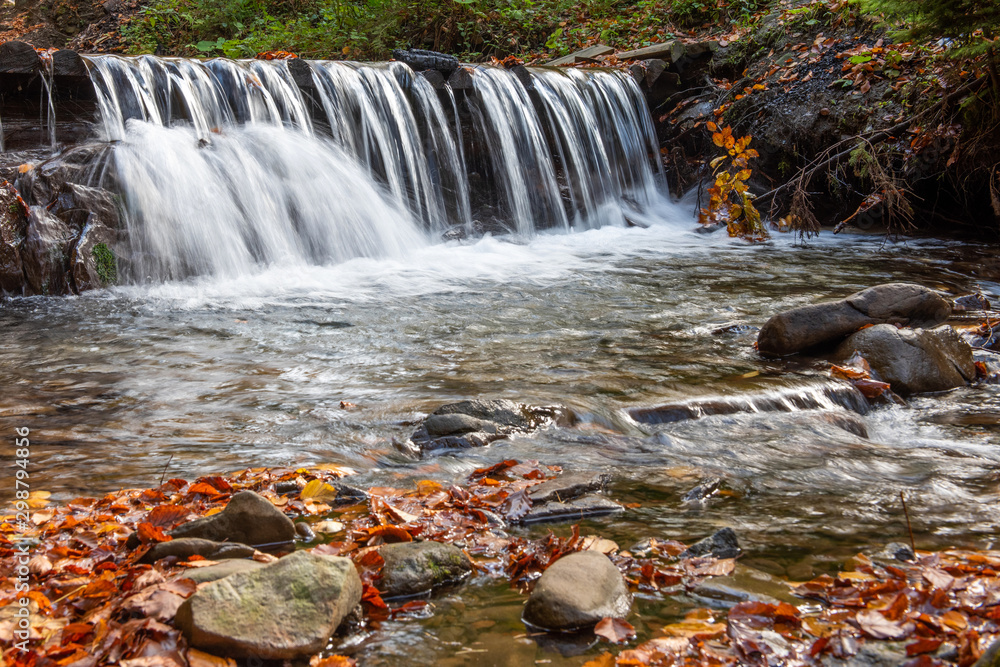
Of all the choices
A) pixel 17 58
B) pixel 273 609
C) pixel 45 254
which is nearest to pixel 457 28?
pixel 17 58

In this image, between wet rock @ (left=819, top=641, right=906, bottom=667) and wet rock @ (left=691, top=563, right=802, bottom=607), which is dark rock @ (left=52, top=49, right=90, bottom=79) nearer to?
wet rock @ (left=691, top=563, right=802, bottom=607)

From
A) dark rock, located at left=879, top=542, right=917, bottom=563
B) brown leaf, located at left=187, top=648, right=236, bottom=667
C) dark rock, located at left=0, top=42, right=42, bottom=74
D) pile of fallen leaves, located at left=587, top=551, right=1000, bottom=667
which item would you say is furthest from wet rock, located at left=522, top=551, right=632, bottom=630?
dark rock, located at left=0, top=42, right=42, bottom=74

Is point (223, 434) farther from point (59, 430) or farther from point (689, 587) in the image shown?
point (689, 587)

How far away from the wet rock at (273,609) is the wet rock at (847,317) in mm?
4074

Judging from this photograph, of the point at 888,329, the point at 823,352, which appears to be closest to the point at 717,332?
the point at 823,352

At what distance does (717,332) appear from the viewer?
595 cm

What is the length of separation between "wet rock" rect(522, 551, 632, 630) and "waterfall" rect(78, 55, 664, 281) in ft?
23.0

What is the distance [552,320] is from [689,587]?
14.2ft

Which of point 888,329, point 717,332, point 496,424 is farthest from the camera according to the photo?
point 717,332

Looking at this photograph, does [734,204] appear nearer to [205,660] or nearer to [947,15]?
[947,15]

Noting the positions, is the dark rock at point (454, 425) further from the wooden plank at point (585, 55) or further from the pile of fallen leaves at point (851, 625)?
the wooden plank at point (585, 55)

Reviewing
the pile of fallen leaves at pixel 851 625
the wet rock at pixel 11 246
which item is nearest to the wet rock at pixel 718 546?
the pile of fallen leaves at pixel 851 625

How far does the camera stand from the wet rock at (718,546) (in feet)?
8.04

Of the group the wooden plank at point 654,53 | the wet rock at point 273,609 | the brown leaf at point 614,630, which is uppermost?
the wooden plank at point 654,53
